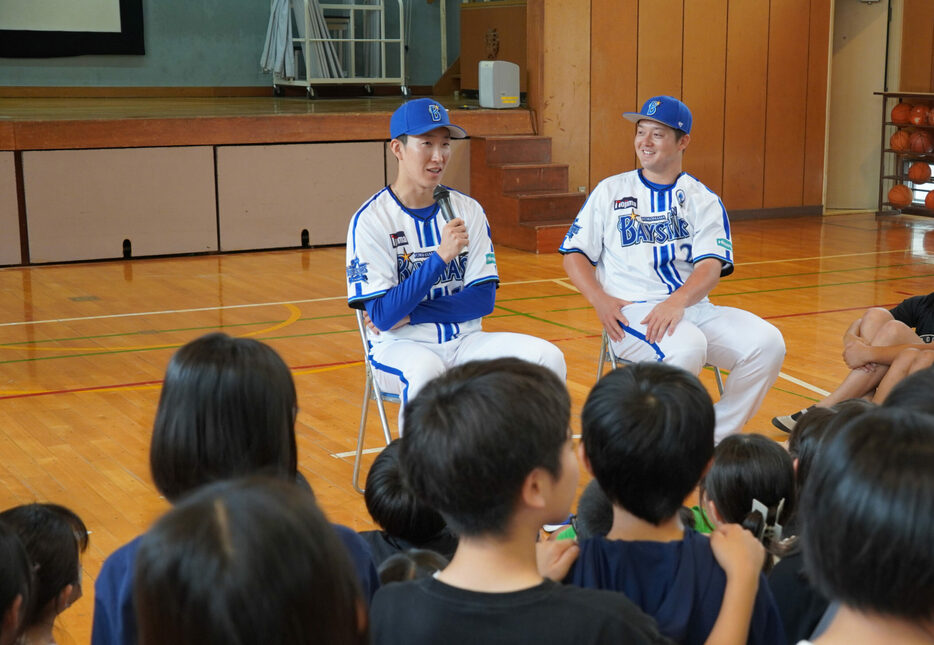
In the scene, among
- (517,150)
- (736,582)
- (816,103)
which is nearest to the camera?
(736,582)

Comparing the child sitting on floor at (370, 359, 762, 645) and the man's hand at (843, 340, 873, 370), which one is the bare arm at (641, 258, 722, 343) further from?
the child sitting on floor at (370, 359, 762, 645)

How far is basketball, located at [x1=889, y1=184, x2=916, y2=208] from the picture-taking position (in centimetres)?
1066

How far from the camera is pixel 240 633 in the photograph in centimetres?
90

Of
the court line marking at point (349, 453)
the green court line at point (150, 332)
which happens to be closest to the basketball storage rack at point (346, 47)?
the green court line at point (150, 332)

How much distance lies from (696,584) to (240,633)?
0.77 m

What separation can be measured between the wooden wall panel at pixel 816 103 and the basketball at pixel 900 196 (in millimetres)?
833

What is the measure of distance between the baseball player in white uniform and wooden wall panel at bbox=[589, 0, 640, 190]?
20.3 feet

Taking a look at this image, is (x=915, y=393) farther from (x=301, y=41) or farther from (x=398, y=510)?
(x=301, y=41)

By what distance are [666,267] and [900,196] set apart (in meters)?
7.62

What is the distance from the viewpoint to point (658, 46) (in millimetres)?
10367

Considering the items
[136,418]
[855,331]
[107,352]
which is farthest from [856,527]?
[107,352]

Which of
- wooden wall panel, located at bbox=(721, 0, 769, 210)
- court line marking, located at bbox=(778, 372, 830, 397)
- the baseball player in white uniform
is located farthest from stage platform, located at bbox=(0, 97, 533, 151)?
the baseball player in white uniform

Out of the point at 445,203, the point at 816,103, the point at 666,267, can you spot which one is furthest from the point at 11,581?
the point at 816,103

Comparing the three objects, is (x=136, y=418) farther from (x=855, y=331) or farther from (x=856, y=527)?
(x=856, y=527)
